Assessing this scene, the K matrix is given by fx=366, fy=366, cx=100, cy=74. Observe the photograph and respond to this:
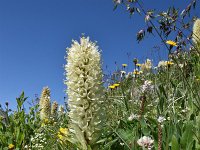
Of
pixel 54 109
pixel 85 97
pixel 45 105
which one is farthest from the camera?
pixel 54 109

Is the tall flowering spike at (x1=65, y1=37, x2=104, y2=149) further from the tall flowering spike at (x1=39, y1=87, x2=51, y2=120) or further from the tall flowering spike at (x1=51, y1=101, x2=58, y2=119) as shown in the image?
the tall flowering spike at (x1=51, y1=101, x2=58, y2=119)

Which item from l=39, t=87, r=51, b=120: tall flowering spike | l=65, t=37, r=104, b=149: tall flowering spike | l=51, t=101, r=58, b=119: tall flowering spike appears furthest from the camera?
l=51, t=101, r=58, b=119: tall flowering spike

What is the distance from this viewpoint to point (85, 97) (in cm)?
297

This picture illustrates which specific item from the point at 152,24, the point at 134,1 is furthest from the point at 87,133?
the point at 134,1

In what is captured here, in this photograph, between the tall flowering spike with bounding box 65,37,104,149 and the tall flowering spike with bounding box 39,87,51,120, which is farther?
the tall flowering spike with bounding box 39,87,51,120

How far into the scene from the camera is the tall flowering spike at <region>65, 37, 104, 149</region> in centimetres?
294

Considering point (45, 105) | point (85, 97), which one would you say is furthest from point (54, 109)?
point (85, 97)

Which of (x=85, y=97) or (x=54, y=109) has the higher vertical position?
(x=54, y=109)

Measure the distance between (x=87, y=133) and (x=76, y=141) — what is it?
121mm

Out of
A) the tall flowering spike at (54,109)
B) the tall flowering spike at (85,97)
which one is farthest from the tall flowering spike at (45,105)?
the tall flowering spike at (85,97)

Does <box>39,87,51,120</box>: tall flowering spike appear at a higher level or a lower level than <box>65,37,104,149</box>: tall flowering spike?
higher

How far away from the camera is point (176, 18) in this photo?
4.39 metres

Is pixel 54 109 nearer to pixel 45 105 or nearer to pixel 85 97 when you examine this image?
pixel 45 105

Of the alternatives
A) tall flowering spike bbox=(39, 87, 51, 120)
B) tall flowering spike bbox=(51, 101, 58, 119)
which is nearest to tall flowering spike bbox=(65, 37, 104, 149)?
tall flowering spike bbox=(39, 87, 51, 120)
